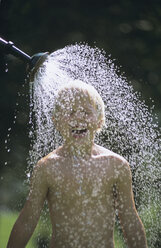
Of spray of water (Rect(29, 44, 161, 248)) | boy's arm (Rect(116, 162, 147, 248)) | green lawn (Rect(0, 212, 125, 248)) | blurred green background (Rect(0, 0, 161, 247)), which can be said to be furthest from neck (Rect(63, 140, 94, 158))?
blurred green background (Rect(0, 0, 161, 247))

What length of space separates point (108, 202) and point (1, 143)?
1.78 meters

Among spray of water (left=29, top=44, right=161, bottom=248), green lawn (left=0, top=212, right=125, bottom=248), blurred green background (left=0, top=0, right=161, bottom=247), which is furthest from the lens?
blurred green background (left=0, top=0, right=161, bottom=247)

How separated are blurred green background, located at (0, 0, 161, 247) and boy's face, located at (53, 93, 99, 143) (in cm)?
141

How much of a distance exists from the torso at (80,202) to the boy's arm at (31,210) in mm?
22

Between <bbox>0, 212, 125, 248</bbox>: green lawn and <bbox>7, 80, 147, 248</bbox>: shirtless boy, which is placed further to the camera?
<bbox>0, 212, 125, 248</bbox>: green lawn

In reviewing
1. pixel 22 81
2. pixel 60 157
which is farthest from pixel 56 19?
pixel 60 157

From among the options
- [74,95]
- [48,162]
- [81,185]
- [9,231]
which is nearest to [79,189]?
[81,185]

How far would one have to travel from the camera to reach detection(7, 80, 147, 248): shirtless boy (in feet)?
3.96

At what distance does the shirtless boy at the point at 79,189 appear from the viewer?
47.5 inches

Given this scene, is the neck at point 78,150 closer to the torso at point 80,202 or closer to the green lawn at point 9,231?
the torso at point 80,202

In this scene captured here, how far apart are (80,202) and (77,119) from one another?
9.3 inches

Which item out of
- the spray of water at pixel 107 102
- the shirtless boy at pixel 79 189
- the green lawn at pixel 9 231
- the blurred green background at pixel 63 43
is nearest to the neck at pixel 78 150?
the shirtless boy at pixel 79 189

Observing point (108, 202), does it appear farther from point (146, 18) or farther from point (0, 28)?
point (146, 18)

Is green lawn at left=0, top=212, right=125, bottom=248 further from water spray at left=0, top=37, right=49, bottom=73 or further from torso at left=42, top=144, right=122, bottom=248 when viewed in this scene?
water spray at left=0, top=37, right=49, bottom=73
